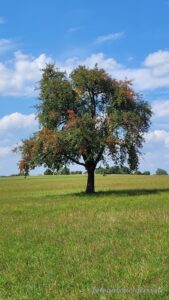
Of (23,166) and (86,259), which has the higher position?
(23,166)

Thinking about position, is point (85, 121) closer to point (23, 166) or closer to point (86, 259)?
point (23, 166)

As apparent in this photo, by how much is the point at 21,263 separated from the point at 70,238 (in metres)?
4.04

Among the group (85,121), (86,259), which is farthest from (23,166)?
(86,259)

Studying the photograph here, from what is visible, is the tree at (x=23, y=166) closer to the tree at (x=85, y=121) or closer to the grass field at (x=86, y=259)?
the tree at (x=85, y=121)

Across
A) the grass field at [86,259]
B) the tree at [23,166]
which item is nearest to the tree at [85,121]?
the tree at [23,166]

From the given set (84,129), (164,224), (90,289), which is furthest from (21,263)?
(84,129)

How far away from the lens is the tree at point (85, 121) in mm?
44469

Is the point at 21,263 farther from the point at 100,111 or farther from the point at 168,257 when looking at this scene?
the point at 100,111

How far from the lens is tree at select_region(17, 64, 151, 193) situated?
146 feet

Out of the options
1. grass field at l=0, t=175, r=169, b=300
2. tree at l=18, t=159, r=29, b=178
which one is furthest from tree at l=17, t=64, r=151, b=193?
grass field at l=0, t=175, r=169, b=300

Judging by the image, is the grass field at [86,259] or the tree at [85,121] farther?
the tree at [85,121]

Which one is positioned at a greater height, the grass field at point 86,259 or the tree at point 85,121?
the tree at point 85,121

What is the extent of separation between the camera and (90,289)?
1040 centimetres

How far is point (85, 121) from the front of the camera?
44.8 m
